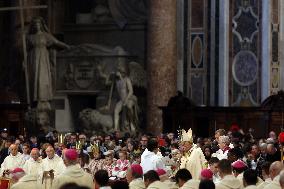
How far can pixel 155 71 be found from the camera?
3175 centimetres

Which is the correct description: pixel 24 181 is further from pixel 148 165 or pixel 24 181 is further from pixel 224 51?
pixel 224 51

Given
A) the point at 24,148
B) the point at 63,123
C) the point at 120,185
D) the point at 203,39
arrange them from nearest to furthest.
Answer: the point at 120,185
the point at 24,148
the point at 203,39
the point at 63,123

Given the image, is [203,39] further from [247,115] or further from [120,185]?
[120,185]

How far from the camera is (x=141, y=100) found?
111 feet

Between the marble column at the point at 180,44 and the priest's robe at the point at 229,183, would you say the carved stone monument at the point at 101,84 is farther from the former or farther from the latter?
the priest's robe at the point at 229,183

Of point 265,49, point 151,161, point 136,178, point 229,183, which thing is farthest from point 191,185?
point 265,49

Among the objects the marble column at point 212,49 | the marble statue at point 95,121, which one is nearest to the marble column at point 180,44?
the marble column at point 212,49

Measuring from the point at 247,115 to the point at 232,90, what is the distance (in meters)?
1.85

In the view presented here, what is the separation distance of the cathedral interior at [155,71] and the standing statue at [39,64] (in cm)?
3

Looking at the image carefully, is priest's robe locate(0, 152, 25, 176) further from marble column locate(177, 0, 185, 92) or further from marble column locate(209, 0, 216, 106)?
marble column locate(209, 0, 216, 106)

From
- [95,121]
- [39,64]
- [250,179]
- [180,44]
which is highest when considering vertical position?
[180,44]

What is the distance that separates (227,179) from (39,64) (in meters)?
20.1

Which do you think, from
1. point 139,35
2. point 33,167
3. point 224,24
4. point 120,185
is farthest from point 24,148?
point 139,35

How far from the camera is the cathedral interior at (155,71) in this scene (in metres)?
30.7
